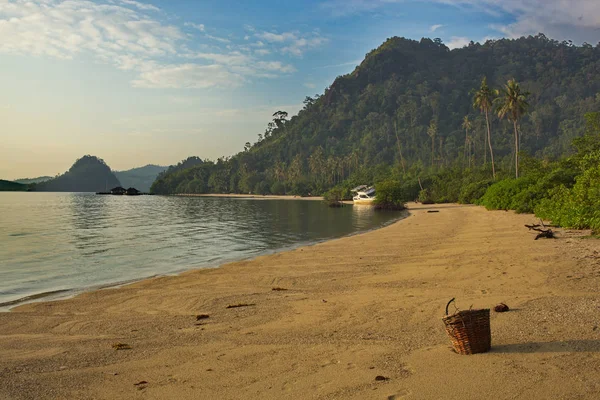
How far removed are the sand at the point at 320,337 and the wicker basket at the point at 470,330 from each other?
162 millimetres

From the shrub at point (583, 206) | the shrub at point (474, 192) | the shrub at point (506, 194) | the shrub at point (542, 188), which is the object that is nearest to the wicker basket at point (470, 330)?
the shrub at point (583, 206)

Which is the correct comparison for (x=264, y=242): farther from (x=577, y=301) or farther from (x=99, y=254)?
(x=577, y=301)

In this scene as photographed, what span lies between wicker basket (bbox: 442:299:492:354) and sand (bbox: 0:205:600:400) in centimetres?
16

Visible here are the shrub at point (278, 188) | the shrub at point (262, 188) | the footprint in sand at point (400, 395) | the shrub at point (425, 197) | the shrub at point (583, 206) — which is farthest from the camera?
the shrub at point (262, 188)

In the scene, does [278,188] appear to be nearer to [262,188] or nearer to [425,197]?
[262,188]

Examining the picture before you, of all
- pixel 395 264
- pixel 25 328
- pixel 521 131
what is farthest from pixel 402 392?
pixel 521 131

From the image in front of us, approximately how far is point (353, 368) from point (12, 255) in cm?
2505

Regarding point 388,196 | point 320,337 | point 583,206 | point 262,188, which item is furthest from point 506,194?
point 262,188

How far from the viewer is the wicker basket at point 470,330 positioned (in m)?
6.84

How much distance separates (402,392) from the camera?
5.78m

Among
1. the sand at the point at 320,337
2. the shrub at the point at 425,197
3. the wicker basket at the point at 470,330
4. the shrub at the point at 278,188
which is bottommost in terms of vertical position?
the sand at the point at 320,337

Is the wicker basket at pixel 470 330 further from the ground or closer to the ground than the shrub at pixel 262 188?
closer to the ground

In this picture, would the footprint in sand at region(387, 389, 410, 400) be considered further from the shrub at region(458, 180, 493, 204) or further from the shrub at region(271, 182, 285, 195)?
the shrub at region(271, 182, 285, 195)

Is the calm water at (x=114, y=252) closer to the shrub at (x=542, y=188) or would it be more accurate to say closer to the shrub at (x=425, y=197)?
the shrub at (x=542, y=188)
